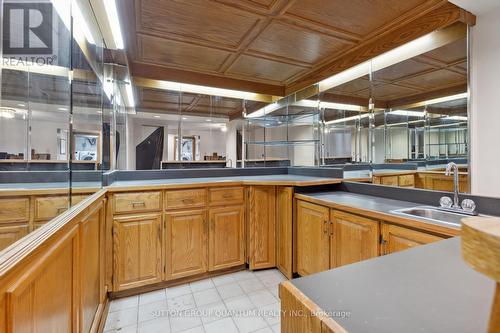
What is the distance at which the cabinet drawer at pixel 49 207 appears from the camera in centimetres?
84

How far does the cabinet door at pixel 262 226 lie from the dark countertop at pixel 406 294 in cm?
184

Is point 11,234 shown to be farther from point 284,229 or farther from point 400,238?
point 284,229

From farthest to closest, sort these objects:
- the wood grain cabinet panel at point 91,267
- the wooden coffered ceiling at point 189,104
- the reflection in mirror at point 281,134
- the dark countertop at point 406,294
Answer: the reflection in mirror at point 281,134
the wooden coffered ceiling at point 189,104
the wood grain cabinet panel at point 91,267
the dark countertop at point 406,294

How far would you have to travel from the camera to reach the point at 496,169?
1553mm

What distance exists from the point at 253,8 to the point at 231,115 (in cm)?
192

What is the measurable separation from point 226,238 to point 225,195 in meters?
0.43

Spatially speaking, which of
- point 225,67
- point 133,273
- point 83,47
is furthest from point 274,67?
point 133,273

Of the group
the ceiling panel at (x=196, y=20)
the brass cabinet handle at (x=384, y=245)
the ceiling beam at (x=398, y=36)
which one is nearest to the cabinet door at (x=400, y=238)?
the brass cabinet handle at (x=384, y=245)

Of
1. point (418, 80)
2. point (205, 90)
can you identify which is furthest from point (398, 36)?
point (205, 90)

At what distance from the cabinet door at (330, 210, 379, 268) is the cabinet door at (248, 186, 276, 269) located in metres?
0.73

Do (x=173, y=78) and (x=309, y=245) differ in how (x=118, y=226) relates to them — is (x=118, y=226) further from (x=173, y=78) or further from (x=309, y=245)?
(x=173, y=78)

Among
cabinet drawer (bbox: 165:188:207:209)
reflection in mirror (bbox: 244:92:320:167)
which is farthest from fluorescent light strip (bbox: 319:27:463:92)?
cabinet drawer (bbox: 165:188:207:209)

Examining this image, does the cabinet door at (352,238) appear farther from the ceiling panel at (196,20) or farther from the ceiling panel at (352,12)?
the ceiling panel at (196,20)

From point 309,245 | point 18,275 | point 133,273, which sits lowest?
point 133,273
